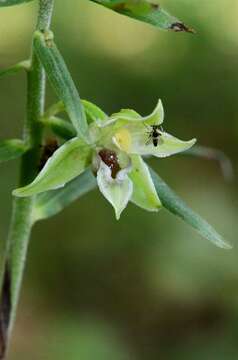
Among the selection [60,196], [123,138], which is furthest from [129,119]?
[60,196]

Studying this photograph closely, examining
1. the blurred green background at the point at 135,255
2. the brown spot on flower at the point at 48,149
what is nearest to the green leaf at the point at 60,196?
the brown spot on flower at the point at 48,149

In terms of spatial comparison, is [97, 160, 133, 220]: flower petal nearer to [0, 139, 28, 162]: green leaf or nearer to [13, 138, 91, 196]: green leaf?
[13, 138, 91, 196]: green leaf

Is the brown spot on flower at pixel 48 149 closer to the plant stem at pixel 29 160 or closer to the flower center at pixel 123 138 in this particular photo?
the plant stem at pixel 29 160

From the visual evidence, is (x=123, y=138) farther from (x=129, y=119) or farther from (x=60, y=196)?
(x=60, y=196)

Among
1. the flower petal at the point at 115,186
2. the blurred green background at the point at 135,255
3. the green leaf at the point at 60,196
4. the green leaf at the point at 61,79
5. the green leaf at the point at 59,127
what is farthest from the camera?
the blurred green background at the point at 135,255

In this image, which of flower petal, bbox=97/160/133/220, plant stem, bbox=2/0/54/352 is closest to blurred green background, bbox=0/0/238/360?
plant stem, bbox=2/0/54/352

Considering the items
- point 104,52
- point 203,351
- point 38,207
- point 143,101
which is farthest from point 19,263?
point 104,52
